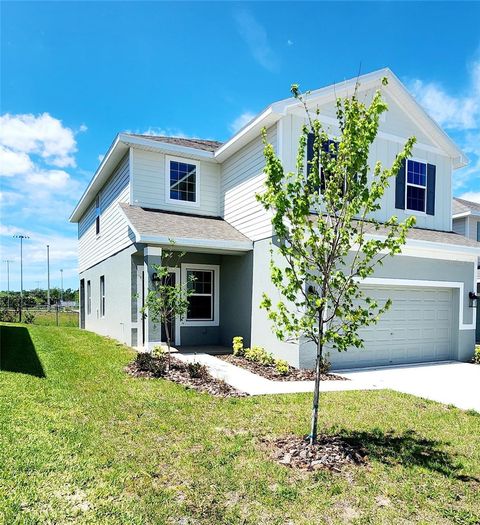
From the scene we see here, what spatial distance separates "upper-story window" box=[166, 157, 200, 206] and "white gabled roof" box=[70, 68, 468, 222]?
1.28 feet

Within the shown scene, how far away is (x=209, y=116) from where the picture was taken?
44.0 ft

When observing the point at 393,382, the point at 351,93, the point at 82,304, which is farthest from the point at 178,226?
the point at 82,304

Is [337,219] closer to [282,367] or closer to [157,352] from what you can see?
[282,367]

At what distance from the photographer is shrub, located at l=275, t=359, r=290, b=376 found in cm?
880

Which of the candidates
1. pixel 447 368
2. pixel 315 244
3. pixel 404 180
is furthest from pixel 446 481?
pixel 404 180

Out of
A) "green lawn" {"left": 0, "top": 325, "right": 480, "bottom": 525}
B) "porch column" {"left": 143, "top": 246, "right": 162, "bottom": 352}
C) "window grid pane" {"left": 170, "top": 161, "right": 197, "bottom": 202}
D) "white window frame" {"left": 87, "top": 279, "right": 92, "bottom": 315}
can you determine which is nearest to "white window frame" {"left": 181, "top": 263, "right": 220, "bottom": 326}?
"window grid pane" {"left": 170, "top": 161, "right": 197, "bottom": 202}

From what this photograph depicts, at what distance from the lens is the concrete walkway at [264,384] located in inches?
292

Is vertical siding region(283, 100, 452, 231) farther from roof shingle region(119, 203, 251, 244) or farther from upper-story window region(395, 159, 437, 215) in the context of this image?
roof shingle region(119, 203, 251, 244)

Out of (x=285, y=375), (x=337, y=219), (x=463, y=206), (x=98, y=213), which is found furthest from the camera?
(x=463, y=206)

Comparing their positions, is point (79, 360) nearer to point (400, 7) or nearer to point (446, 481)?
point (446, 481)

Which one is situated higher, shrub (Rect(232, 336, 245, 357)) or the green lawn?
the green lawn

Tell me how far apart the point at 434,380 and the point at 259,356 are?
163 inches

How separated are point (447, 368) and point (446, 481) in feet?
24.9

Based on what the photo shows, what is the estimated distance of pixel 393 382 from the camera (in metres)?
8.64
